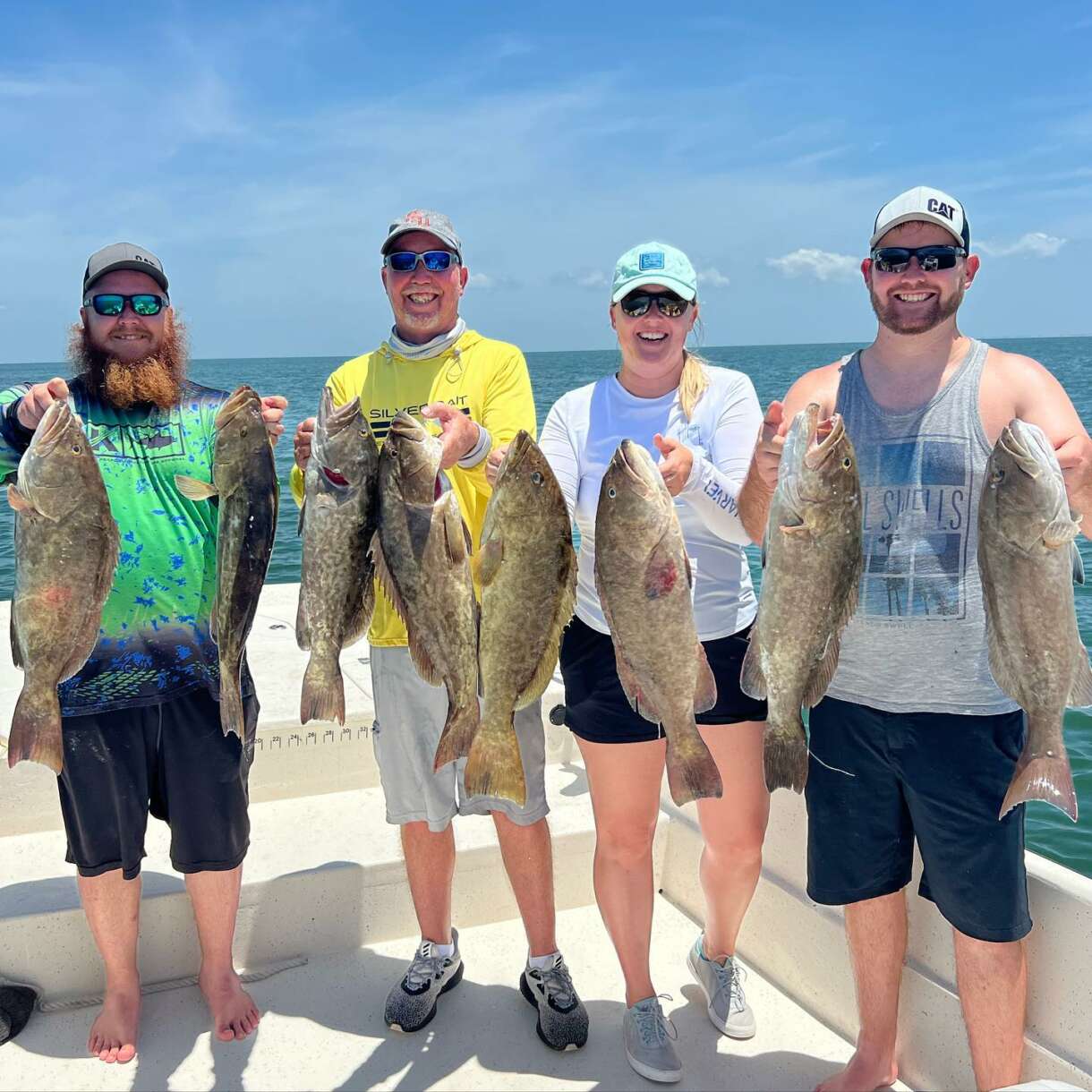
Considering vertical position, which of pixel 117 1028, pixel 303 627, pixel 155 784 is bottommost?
pixel 117 1028

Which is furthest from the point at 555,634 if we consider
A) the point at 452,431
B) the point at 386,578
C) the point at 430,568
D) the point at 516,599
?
the point at 452,431

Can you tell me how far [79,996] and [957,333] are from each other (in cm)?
469

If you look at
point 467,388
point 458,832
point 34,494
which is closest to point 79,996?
point 458,832

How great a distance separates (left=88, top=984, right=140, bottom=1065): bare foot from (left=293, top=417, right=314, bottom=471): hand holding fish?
2466mm

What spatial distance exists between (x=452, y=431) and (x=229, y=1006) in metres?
2.77

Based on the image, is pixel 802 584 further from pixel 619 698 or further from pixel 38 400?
pixel 38 400

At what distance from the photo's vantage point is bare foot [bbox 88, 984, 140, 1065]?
13.7 ft

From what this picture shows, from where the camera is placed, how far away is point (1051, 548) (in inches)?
123

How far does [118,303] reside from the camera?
4070 millimetres

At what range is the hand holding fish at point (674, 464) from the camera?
3459mm

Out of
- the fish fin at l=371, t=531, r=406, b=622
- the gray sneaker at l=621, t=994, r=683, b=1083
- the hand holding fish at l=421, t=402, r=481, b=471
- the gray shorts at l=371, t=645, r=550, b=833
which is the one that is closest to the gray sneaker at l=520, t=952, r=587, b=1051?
the gray sneaker at l=621, t=994, r=683, b=1083

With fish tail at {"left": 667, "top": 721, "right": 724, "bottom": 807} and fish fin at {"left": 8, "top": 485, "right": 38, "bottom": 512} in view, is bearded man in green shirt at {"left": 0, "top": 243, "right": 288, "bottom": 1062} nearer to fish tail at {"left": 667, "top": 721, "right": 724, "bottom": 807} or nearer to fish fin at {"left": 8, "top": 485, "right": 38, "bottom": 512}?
fish fin at {"left": 8, "top": 485, "right": 38, "bottom": 512}

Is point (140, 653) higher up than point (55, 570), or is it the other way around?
point (55, 570)

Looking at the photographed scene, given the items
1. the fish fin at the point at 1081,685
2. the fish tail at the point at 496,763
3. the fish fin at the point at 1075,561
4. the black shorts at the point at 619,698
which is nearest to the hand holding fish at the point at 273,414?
the fish tail at the point at 496,763
